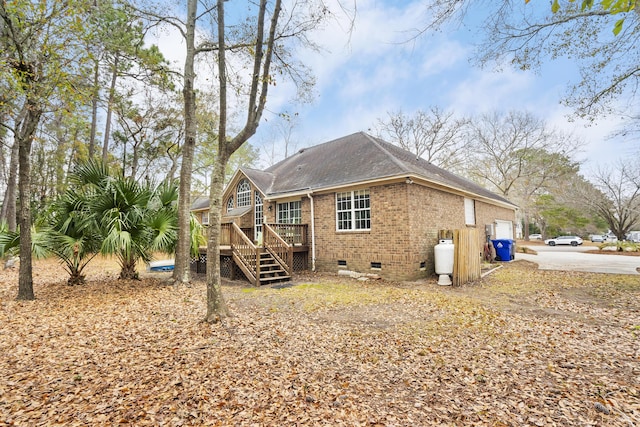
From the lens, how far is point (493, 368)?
3676 millimetres

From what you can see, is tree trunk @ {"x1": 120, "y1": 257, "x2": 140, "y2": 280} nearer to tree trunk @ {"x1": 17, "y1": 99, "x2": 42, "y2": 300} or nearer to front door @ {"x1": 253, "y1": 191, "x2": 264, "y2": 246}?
tree trunk @ {"x1": 17, "y1": 99, "x2": 42, "y2": 300}

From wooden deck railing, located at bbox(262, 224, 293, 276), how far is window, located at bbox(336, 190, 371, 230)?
2.24m

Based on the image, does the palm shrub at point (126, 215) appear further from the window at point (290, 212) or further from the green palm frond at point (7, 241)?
the window at point (290, 212)

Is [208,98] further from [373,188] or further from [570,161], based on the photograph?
[570,161]

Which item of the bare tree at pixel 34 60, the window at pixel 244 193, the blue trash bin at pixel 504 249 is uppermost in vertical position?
the bare tree at pixel 34 60

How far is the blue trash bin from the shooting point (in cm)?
1517

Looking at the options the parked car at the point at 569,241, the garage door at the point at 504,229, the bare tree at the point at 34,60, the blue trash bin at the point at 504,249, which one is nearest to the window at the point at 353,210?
the bare tree at the point at 34,60

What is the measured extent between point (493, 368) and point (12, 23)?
11.0 meters

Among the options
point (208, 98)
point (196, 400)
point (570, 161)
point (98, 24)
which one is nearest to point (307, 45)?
point (98, 24)

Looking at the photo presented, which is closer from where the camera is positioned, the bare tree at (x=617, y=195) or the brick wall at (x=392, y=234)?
the brick wall at (x=392, y=234)

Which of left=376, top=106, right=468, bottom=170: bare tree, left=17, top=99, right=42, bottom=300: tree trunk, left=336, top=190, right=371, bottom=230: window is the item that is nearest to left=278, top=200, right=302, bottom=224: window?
left=336, top=190, right=371, bottom=230: window

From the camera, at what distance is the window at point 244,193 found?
1609cm

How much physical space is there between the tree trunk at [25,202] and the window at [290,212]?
8657mm

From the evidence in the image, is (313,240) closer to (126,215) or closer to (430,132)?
(126,215)
